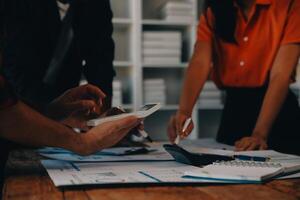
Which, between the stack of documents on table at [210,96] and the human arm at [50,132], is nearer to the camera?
the human arm at [50,132]

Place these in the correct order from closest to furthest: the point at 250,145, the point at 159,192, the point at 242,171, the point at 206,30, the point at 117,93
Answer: the point at 159,192 < the point at 242,171 < the point at 250,145 < the point at 206,30 < the point at 117,93

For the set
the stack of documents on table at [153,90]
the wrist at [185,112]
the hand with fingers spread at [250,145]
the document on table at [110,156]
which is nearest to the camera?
the document on table at [110,156]

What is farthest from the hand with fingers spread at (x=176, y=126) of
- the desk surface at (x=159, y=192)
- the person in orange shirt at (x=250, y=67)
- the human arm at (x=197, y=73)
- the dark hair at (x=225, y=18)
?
the desk surface at (x=159, y=192)

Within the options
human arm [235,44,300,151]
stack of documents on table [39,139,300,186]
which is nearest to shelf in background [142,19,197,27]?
human arm [235,44,300,151]

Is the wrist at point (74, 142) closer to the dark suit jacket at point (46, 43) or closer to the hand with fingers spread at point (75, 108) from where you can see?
the hand with fingers spread at point (75, 108)

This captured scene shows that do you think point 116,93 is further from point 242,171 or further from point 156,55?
point 242,171

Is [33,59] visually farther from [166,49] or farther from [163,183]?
[166,49]

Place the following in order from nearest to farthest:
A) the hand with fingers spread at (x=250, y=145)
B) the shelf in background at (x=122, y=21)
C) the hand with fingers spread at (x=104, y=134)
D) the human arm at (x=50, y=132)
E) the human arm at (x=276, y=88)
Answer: the human arm at (x=50, y=132), the hand with fingers spread at (x=104, y=134), the hand with fingers spread at (x=250, y=145), the human arm at (x=276, y=88), the shelf in background at (x=122, y=21)

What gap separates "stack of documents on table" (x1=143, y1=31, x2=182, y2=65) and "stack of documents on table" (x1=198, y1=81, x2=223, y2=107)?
342 mm

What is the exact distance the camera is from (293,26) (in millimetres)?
1530

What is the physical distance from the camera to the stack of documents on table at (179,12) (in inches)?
144

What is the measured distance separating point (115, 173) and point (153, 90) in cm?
282

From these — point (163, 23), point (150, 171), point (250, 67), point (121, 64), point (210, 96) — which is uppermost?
point (163, 23)

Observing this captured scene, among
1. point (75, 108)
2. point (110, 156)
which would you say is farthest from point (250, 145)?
point (75, 108)
